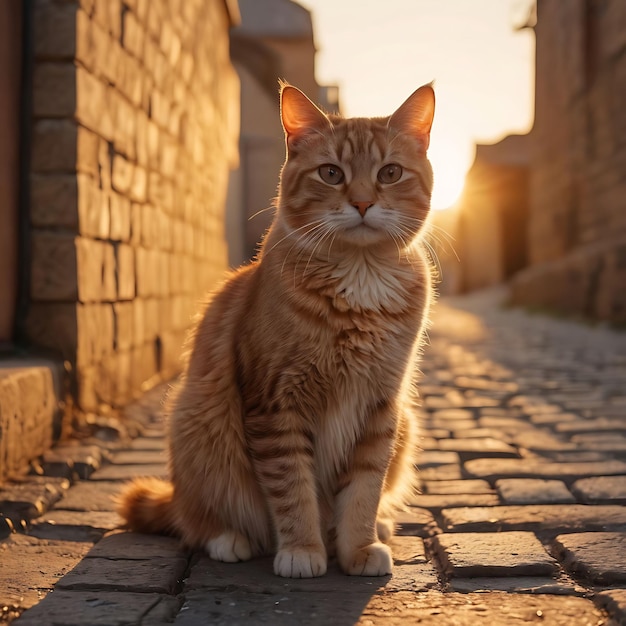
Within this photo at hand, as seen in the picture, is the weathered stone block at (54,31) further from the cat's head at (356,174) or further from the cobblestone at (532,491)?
the cobblestone at (532,491)

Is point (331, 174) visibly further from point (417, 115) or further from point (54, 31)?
point (54, 31)

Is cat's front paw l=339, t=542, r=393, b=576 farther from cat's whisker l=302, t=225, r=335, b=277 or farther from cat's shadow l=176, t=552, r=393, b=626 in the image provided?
cat's whisker l=302, t=225, r=335, b=277

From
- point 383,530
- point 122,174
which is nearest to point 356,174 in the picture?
point 383,530

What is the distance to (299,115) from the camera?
278 centimetres

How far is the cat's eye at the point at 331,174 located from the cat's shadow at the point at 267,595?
4.27 ft

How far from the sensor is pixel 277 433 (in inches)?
92.9

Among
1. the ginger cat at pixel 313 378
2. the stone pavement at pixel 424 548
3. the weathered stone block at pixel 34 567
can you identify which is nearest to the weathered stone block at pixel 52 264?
the stone pavement at pixel 424 548

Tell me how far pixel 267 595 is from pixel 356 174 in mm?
1388

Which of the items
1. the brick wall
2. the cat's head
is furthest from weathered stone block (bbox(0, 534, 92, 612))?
the brick wall

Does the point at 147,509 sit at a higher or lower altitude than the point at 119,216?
lower

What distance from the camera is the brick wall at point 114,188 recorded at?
12.9ft

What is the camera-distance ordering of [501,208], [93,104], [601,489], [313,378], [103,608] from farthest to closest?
[501,208], [93,104], [601,489], [313,378], [103,608]

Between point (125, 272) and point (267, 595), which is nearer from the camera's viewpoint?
point (267, 595)

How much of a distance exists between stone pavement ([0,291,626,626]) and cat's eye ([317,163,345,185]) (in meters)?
1.29
